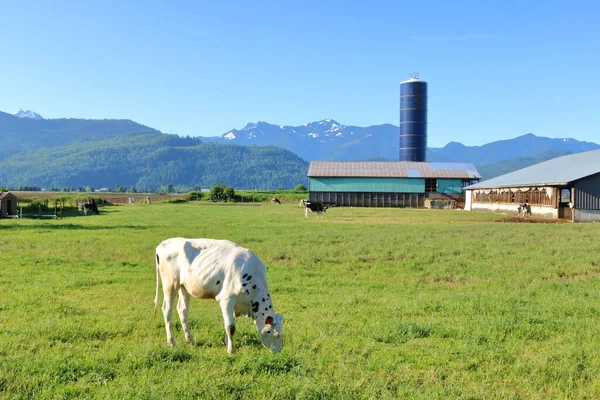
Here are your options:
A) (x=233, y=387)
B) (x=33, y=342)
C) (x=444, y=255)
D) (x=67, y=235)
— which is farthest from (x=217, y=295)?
(x=67, y=235)

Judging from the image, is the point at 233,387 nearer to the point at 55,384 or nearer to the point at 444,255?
the point at 55,384

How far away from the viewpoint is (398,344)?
9562mm

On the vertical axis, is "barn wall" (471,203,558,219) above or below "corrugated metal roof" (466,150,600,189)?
below

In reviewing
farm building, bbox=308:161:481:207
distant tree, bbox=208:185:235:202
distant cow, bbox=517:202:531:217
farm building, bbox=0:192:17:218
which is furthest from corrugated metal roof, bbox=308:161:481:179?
farm building, bbox=0:192:17:218

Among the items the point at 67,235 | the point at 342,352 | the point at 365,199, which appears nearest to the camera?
the point at 342,352

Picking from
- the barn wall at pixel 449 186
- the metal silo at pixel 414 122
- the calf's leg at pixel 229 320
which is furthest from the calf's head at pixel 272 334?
the metal silo at pixel 414 122

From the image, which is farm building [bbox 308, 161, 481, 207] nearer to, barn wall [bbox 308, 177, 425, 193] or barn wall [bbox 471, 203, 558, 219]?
barn wall [bbox 308, 177, 425, 193]

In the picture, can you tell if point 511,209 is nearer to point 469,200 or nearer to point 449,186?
point 469,200

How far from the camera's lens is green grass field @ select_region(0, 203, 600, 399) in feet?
23.9

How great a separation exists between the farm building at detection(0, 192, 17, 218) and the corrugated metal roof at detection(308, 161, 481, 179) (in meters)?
52.2

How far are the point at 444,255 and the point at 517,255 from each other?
9.63 ft

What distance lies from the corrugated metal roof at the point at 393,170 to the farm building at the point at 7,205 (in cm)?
5218

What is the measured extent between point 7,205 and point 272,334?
4445 cm

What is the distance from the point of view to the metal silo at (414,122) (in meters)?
137
